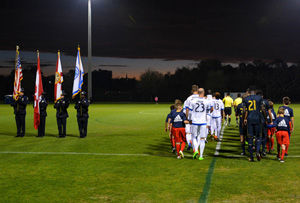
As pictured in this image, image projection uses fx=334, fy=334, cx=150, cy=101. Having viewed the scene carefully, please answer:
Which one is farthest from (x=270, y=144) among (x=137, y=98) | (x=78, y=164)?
(x=137, y=98)

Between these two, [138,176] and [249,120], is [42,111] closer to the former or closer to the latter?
[138,176]

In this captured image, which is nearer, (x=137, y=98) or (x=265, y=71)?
(x=137, y=98)

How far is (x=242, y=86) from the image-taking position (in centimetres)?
8962

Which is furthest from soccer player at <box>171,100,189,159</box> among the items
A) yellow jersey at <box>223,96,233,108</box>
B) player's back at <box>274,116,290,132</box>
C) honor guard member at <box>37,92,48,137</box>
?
yellow jersey at <box>223,96,233,108</box>

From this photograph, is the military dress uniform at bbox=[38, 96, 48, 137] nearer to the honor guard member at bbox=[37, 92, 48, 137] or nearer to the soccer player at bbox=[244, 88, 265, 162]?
the honor guard member at bbox=[37, 92, 48, 137]

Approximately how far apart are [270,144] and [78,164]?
5992 mm

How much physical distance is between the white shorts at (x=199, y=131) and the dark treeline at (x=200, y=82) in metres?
74.7

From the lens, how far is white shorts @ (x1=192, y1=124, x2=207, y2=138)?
920 cm

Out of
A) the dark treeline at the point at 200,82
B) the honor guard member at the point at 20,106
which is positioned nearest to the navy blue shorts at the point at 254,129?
the honor guard member at the point at 20,106

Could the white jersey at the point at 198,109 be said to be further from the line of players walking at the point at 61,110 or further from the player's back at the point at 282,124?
the line of players walking at the point at 61,110

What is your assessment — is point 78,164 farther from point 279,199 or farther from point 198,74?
point 198,74

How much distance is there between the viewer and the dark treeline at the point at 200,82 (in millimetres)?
86375

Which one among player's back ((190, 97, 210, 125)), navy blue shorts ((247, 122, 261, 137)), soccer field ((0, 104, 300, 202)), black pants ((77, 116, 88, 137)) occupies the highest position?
player's back ((190, 97, 210, 125))

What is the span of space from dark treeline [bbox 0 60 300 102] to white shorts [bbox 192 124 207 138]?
245 feet
